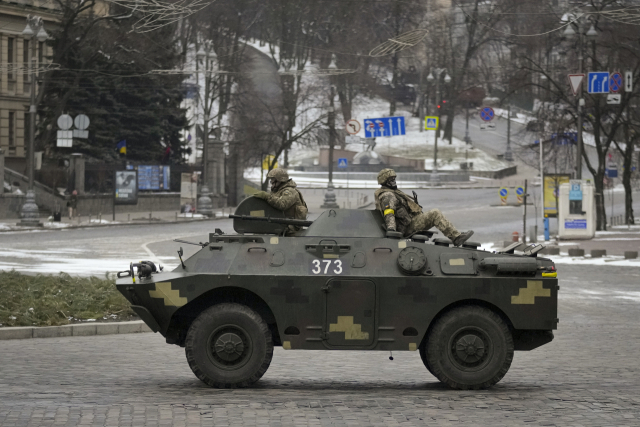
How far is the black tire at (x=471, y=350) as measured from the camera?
382 inches

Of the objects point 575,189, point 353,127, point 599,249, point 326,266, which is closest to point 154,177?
point 353,127

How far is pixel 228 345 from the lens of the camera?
9.59 metres

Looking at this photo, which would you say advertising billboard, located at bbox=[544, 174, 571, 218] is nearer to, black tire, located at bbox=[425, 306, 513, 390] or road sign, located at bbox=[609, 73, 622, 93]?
road sign, located at bbox=[609, 73, 622, 93]

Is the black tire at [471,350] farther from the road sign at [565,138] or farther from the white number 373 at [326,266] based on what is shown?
the road sign at [565,138]

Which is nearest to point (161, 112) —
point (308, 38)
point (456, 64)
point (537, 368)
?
point (308, 38)

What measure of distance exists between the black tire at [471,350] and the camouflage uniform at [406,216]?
89 cm

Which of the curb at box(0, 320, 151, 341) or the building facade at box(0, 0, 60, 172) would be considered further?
the building facade at box(0, 0, 60, 172)

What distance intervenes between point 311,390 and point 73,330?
18.9 feet

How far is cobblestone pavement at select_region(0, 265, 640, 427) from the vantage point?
812 centimetres

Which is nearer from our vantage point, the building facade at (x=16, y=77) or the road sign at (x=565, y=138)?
the road sign at (x=565, y=138)

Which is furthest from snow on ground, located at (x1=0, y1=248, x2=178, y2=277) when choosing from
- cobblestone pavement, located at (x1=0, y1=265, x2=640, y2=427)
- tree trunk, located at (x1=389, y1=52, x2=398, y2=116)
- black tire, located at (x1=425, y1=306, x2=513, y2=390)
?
tree trunk, located at (x1=389, y1=52, x2=398, y2=116)

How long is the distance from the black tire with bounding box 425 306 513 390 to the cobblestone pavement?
18 centimetres

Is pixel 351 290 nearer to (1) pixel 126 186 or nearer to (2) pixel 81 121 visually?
(1) pixel 126 186

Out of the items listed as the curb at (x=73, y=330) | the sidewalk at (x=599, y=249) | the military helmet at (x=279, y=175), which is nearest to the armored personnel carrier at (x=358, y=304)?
the military helmet at (x=279, y=175)
